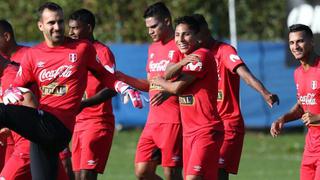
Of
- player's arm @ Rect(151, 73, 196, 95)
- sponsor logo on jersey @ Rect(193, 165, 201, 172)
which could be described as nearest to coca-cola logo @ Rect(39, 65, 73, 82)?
player's arm @ Rect(151, 73, 196, 95)

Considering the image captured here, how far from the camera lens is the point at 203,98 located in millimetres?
12992

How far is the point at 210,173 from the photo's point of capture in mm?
12906

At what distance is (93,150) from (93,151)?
0.01m

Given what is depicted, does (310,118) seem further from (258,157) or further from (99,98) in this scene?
(258,157)

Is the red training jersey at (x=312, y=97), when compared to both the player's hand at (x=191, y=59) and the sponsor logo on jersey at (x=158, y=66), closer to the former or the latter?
the player's hand at (x=191, y=59)

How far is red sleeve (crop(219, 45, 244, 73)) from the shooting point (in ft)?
44.3

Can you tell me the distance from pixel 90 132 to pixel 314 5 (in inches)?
291

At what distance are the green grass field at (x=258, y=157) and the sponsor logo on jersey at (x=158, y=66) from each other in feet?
15.0

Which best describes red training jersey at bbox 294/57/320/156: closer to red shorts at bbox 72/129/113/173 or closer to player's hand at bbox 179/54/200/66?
player's hand at bbox 179/54/200/66

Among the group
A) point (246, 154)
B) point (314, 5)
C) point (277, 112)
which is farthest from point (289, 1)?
point (277, 112)

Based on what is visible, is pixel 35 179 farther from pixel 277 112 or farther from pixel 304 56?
pixel 277 112

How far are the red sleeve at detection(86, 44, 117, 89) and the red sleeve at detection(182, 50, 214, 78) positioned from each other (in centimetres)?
87

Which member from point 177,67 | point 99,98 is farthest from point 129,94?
point 99,98

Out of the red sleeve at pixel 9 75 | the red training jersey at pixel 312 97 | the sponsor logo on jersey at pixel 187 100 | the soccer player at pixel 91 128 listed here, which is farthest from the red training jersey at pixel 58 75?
the red training jersey at pixel 312 97
